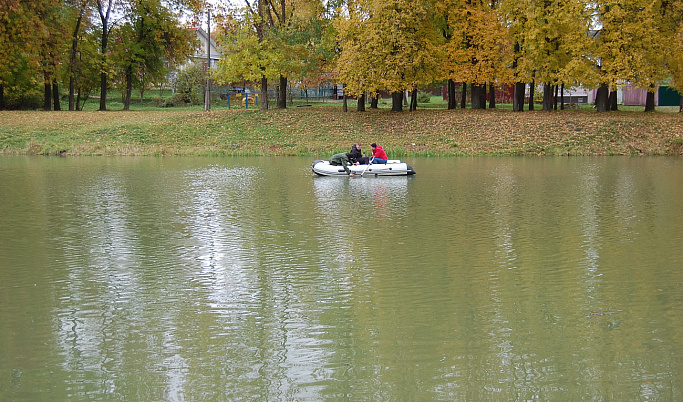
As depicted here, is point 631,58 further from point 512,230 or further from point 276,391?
point 276,391

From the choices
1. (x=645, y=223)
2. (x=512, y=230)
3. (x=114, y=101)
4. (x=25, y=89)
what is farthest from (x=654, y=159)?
(x=114, y=101)

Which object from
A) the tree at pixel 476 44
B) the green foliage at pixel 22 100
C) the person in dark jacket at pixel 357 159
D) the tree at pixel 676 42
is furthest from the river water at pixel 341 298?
the green foliage at pixel 22 100

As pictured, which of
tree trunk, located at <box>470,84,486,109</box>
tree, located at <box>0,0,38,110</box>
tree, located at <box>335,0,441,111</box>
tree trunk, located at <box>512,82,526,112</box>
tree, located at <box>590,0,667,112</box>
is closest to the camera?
tree, located at <box>590,0,667,112</box>

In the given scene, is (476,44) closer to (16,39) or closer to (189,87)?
(189,87)

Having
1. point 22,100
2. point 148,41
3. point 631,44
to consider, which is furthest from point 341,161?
point 22,100

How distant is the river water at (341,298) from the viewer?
21.2 ft

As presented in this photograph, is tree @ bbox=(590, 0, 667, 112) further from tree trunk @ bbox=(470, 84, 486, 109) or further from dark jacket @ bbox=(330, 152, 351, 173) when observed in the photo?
dark jacket @ bbox=(330, 152, 351, 173)

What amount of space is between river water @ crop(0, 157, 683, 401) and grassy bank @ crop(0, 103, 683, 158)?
1663 cm

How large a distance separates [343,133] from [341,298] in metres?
30.1

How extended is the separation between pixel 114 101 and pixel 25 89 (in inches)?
494

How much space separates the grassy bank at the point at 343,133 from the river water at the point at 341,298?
54.5ft

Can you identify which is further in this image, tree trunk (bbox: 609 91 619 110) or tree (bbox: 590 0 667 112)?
tree trunk (bbox: 609 91 619 110)

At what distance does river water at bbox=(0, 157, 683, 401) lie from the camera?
648 centimetres

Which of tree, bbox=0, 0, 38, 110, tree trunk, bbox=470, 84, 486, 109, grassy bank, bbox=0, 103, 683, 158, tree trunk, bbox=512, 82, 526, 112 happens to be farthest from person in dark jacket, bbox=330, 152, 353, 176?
tree, bbox=0, 0, 38, 110
